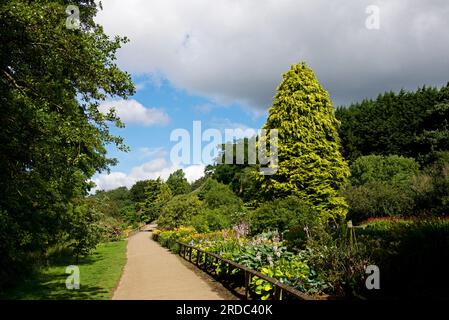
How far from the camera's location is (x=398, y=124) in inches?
1775

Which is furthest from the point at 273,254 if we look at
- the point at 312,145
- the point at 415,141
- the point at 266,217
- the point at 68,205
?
the point at 415,141

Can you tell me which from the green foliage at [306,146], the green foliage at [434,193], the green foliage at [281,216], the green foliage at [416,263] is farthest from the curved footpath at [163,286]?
the green foliage at [434,193]

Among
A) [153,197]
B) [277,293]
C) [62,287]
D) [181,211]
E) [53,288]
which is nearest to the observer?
[277,293]

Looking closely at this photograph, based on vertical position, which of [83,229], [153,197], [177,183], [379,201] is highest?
[177,183]

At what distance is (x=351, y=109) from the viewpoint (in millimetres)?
50969

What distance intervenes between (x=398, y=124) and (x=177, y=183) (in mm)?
59555

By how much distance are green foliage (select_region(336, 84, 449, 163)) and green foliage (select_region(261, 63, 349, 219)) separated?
65.2 ft

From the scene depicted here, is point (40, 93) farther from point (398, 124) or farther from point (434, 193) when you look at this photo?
point (398, 124)

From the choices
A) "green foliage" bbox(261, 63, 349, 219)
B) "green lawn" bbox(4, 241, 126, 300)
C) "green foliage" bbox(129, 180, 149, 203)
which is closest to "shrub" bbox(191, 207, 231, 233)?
"green foliage" bbox(261, 63, 349, 219)

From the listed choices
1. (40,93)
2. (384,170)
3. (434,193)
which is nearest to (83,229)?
(40,93)

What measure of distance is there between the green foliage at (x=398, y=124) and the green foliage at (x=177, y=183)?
49.3 meters

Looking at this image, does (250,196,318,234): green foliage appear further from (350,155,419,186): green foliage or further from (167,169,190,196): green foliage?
(167,169,190,196): green foliage
